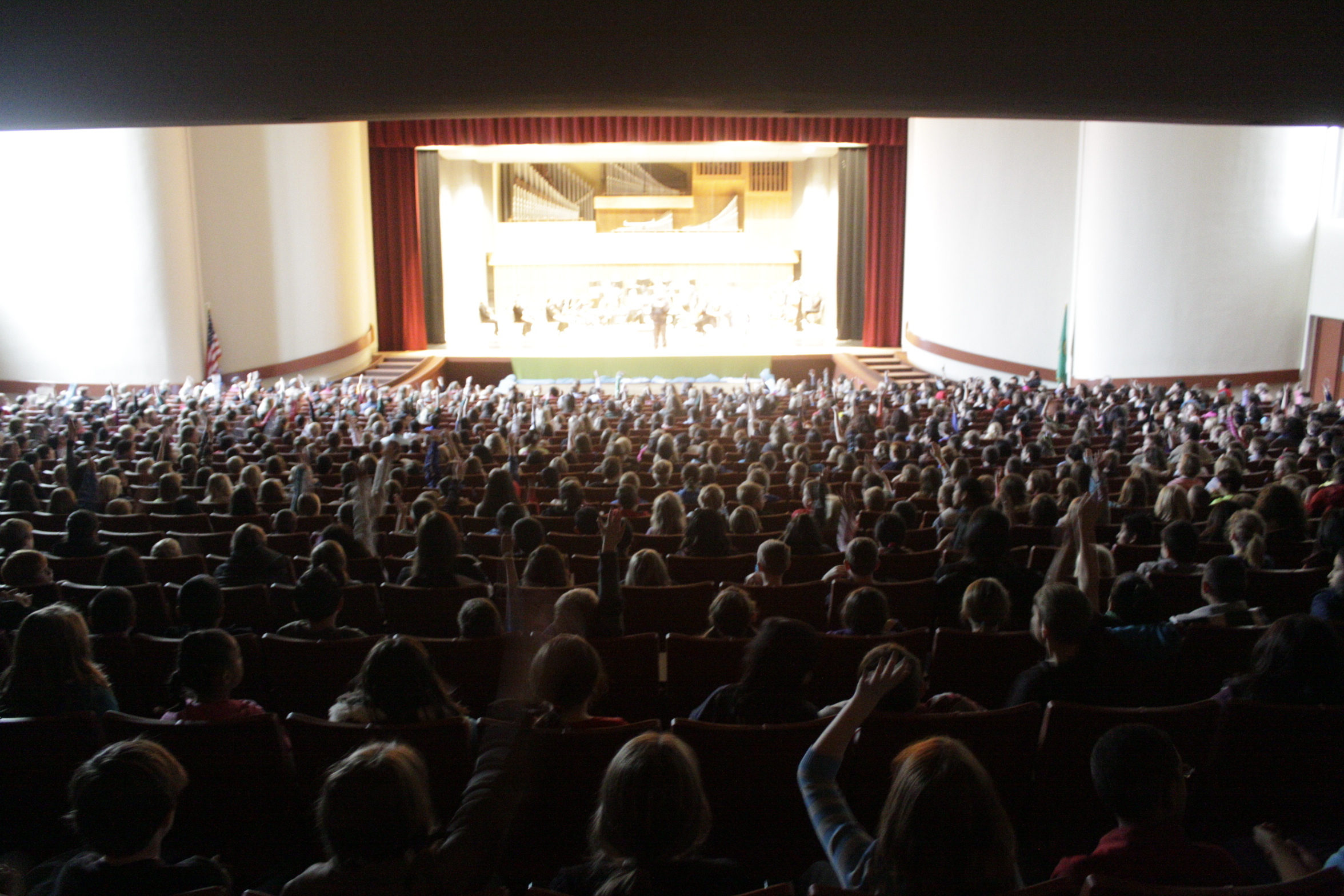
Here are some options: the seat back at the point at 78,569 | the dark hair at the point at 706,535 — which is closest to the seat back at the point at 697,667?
the dark hair at the point at 706,535

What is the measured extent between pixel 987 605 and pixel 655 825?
7.08ft

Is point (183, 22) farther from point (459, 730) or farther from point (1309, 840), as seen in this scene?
point (1309, 840)

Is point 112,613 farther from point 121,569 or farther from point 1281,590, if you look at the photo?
point 1281,590

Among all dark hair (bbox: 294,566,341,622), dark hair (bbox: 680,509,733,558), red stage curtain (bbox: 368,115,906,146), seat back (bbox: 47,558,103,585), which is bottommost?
seat back (bbox: 47,558,103,585)

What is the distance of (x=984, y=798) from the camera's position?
170cm

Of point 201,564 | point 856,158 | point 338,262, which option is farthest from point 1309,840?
point 856,158

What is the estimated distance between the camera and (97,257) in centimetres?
1648

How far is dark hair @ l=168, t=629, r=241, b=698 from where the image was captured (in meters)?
2.93

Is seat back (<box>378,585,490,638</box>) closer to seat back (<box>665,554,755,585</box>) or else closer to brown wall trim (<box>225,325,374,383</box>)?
seat back (<box>665,554,755,585</box>)

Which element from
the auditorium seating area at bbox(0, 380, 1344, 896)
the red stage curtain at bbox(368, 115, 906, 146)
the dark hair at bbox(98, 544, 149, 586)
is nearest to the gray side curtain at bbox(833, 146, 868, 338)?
the red stage curtain at bbox(368, 115, 906, 146)

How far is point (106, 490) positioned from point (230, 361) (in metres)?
11.5

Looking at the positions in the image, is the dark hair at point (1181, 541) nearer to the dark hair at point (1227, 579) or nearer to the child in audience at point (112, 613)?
the dark hair at point (1227, 579)

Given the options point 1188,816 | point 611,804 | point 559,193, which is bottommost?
point 1188,816

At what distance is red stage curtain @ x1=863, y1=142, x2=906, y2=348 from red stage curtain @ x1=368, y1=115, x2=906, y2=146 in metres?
1.49
